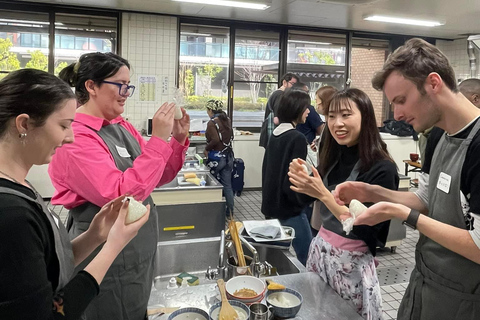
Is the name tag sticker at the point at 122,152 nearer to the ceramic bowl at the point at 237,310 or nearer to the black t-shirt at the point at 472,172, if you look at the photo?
the ceramic bowl at the point at 237,310

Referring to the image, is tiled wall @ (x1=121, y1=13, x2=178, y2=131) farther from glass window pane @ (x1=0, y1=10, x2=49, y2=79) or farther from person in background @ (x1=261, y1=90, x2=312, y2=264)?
person in background @ (x1=261, y1=90, x2=312, y2=264)

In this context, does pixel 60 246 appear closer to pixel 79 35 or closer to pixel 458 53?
pixel 79 35

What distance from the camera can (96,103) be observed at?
1501mm

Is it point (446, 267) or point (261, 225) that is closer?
point (446, 267)

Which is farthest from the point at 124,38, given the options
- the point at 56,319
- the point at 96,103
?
the point at 56,319

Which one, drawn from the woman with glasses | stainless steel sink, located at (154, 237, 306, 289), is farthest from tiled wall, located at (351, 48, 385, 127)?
the woman with glasses

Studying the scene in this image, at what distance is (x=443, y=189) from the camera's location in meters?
1.22

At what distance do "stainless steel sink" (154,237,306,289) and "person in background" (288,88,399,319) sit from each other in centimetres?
24

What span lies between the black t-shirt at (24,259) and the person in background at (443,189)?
94cm

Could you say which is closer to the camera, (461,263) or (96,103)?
(461,263)

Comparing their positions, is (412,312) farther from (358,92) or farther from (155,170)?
(155,170)

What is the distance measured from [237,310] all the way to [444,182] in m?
0.82

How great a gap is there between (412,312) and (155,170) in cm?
111

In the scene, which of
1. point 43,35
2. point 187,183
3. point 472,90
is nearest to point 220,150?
point 187,183
